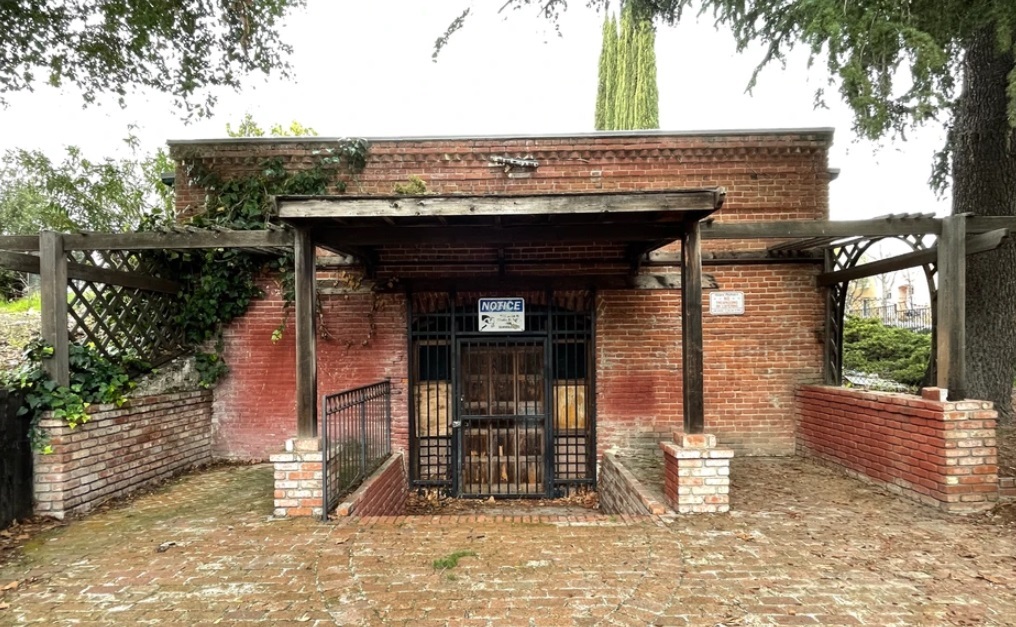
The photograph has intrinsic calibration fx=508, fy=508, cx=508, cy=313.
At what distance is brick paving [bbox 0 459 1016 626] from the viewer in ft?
9.23

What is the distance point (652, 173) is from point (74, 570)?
21.9 feet

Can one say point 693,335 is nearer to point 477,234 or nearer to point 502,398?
point 477,234

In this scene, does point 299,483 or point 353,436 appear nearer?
point 299,483

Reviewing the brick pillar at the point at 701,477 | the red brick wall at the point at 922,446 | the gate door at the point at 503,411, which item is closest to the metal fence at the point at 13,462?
the gate door at the point at 503,411

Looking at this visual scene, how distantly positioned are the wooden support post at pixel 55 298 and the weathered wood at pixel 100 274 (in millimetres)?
114

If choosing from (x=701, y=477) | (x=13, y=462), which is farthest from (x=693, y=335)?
(x=13, y=462)

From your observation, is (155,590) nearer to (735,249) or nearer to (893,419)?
(893,419)

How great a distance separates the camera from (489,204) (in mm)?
4145

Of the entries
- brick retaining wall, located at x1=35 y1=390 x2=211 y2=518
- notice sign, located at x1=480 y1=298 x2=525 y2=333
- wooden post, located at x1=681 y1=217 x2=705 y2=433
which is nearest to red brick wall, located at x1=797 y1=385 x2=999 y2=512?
wooden post, located at x1=681 y1=217 x2=705 y2=433

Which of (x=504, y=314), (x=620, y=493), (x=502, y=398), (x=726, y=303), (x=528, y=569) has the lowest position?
(x=620, y=493)

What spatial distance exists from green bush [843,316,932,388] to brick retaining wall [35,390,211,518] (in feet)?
38.1

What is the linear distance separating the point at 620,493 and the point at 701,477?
130cm

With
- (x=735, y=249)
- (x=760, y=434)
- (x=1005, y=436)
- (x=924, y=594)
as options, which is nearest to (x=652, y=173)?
(x=735, y=249)

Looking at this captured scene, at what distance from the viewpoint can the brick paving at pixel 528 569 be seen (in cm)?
281
